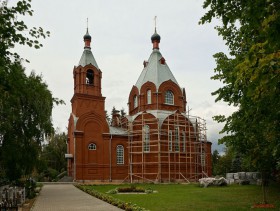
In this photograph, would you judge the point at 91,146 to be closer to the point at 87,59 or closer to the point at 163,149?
the point at 163,149

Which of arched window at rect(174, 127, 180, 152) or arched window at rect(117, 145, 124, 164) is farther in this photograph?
arched window at rect(117, 145, 124, 164)

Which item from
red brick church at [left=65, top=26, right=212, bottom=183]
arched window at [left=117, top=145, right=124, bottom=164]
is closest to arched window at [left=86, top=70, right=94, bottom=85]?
red brick church at [left=65, top=26, right=212, bottom=183]

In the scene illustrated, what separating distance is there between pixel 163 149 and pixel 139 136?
9.20ft

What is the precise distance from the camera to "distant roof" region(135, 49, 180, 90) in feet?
117

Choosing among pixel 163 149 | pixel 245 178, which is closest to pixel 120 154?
pixel 163 149

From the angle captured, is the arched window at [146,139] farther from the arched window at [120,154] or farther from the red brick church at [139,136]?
the arched window at [120,154]

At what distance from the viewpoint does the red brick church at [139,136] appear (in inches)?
1273

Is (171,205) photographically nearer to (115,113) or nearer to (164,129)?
(164,129)

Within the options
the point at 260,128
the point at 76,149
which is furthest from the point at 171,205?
the point at 76,149

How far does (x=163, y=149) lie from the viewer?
3275 cm

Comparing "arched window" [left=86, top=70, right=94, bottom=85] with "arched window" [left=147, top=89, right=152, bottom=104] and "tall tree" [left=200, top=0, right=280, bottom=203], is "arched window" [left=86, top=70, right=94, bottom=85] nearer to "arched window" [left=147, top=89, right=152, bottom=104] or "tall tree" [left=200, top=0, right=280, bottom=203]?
"arched window" [left=147, top=89, right=152, bottom=104]

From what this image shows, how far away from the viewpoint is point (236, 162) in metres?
36.7

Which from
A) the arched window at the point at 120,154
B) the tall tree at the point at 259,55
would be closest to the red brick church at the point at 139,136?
the arched window at the point at 120,154

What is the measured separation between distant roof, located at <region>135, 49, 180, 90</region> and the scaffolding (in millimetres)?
3648
